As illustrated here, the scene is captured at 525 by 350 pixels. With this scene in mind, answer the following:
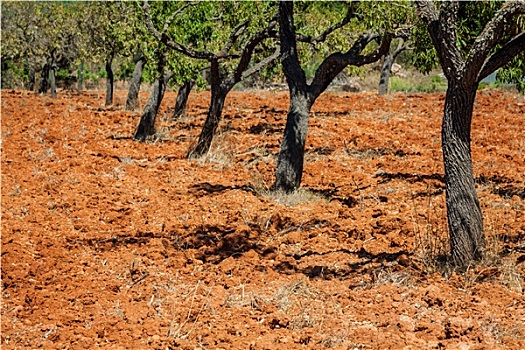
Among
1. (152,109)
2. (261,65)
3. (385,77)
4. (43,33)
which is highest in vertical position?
(43,33)

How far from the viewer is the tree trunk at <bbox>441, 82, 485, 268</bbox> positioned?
6.25 meters

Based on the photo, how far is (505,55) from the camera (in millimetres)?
6168

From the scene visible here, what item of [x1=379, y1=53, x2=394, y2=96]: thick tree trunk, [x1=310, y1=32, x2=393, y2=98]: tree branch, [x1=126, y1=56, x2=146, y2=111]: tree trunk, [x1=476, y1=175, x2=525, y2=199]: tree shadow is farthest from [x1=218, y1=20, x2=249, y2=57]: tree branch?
[x1=379, y1=53, x2=394, y2=96]: thick tree trunk

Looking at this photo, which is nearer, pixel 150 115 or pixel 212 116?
pixel 212 116

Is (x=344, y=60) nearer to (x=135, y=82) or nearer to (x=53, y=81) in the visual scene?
(x=135, y=82)

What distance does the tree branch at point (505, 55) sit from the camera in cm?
609

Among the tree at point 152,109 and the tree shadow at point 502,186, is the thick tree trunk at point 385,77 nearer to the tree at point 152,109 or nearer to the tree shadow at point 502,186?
the tree at point 152,109

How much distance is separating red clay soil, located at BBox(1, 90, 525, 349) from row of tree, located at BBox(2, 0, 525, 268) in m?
0.52

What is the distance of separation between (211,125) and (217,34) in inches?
69.6

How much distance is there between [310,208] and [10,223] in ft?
11.6

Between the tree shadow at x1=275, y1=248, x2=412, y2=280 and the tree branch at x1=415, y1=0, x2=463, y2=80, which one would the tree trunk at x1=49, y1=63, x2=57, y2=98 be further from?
the tree branch at x1=415, y1=0, x2=463, y2=80

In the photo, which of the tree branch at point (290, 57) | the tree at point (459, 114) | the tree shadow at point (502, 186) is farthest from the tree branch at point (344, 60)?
the tree at point (459, 114)

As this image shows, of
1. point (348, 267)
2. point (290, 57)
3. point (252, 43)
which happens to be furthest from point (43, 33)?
point (348, 267)

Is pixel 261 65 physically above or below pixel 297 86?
above
